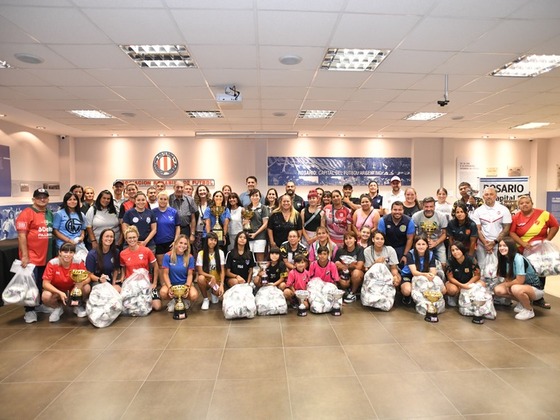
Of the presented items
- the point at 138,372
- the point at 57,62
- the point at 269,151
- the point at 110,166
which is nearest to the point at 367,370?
the point at 138,372

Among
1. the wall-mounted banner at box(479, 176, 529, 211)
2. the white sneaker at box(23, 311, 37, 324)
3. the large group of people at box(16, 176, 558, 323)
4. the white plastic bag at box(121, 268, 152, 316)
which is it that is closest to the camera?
the white sneaker at box(23, 311, 37, 324)

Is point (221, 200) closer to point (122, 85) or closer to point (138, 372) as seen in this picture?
point (122, 85)

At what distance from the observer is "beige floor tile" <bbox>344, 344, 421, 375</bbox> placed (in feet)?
8.88

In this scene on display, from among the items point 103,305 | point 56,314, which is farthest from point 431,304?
point 56,314

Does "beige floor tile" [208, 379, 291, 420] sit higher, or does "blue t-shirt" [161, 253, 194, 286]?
"blue t-shirt" [161, 253, 194, 286]

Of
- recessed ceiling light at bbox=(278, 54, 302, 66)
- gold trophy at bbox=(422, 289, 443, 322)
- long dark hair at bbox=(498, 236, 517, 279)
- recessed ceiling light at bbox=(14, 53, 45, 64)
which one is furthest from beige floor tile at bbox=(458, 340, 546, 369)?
recessed ceiling light at bbox=(14, 53, 45, 64)

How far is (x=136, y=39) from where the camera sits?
11.5 ft

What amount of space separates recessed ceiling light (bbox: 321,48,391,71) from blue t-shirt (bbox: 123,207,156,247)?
3.24 meters

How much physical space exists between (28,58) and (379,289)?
5316 millimetres

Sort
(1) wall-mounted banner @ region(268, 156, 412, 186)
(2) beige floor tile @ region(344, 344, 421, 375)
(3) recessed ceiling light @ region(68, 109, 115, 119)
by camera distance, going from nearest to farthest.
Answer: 1. (2) beige floor tile @ region(344, 344, 421, 375)
2. (3) recessed ceiling light @ region(68, 109, 115, 119)
3. (1) wall-mounted banner @ region(268, 156, 412, 186)

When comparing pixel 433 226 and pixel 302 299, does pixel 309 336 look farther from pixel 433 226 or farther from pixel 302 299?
pixel 433 226

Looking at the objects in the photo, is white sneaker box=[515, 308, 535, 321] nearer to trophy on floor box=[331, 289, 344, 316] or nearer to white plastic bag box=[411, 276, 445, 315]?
white plastic bag box=[411, 276, 445, 315]

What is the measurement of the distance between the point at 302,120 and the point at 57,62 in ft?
15.8

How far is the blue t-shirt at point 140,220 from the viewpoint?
454 cm
